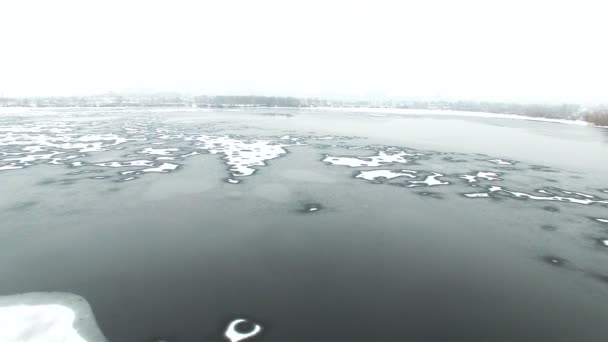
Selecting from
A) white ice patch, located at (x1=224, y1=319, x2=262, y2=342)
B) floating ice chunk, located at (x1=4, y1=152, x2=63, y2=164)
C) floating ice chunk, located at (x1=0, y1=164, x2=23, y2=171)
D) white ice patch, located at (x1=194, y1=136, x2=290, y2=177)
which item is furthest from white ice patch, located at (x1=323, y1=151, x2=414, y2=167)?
floating ice chunk, located at (x1=4, y1=152, x2=63, y2=164)

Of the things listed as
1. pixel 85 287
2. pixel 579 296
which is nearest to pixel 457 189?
pixel 579 296

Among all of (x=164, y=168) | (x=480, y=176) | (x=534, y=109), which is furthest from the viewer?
(x=534, y=109)

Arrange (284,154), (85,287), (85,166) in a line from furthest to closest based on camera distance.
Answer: (284,154), (85,166), (85,287)

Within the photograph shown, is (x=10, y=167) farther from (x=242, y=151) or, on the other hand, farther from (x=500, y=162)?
(x=500, y=162)

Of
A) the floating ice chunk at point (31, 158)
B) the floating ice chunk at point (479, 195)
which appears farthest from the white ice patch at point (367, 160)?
the floating ice chunk at point (31, 158)

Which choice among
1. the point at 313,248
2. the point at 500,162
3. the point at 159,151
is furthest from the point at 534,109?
the point at 313,248

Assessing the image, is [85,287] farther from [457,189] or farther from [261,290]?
[457,189]
